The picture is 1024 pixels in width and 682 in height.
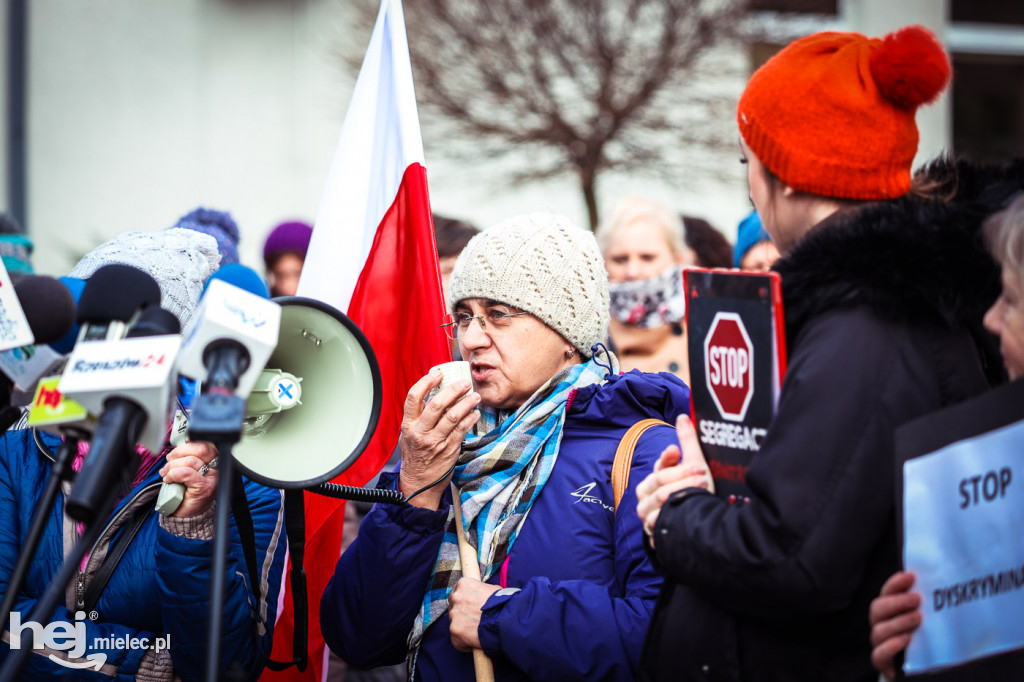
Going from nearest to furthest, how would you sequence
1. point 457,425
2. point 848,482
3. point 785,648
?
point 848,482 < point 785,648 < point 457,425

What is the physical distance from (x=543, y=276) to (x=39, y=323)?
122 cm

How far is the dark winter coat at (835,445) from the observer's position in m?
1.50

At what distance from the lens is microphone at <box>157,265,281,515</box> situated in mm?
1391

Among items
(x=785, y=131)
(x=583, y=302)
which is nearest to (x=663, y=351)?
(x=583, y=302)

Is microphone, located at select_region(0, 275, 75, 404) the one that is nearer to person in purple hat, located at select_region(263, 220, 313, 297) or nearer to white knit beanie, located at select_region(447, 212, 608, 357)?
white knit beanie, located at select_region(447, 212, 608, 357)

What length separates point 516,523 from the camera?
2.28 metres

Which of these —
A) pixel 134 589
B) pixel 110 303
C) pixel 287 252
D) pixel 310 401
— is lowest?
pixel 134 589

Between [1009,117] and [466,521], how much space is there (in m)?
10.7

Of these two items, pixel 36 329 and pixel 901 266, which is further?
pixel 36 329

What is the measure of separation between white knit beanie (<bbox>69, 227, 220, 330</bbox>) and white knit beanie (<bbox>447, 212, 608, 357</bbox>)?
Result: 66 cm

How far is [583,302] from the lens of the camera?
8.47ft

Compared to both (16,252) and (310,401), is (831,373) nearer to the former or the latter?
(310,401)

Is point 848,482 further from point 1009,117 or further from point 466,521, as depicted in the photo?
point 1009,117

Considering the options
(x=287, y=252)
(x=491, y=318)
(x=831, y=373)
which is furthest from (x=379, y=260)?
(x=287, y=252)
